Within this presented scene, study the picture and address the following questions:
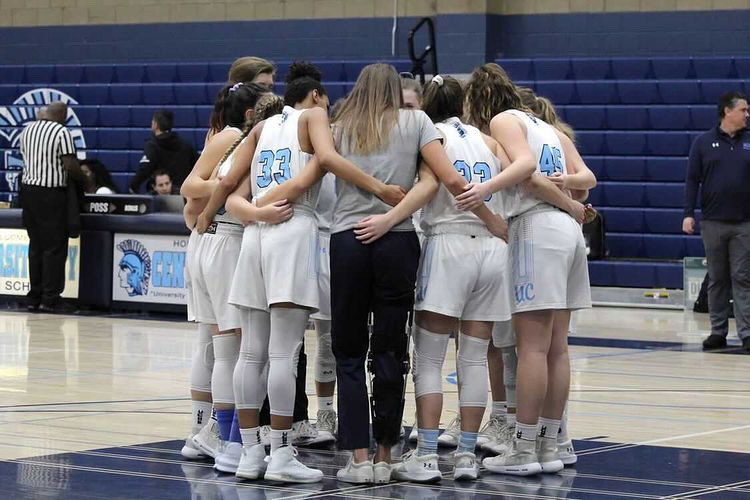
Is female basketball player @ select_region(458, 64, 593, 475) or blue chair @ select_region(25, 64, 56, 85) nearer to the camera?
female basketball player @ select_region(458, 64, 593, 475)

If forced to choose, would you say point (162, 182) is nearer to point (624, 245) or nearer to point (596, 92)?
point (624, 245)

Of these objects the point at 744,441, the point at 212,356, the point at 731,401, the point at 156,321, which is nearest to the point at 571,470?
the point at 744,441

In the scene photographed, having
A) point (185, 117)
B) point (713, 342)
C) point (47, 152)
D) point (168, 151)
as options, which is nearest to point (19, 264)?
point (47, 152)

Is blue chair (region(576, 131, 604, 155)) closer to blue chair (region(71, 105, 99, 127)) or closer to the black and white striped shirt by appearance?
the black and white striped shirt

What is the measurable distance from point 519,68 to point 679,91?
194 centimetres

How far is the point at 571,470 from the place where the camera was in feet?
17.9

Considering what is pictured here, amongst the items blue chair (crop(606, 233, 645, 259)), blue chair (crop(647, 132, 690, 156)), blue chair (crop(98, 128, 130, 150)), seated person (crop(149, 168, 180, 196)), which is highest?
blue chair (crop(98, 128, 130, 150))

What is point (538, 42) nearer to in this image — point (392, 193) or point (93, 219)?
point (93, 219)

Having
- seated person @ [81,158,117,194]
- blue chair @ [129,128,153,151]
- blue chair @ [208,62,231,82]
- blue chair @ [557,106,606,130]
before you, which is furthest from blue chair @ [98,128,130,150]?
blue chair @ [557,106,606,130]

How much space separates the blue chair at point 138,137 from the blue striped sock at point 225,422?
13177mm

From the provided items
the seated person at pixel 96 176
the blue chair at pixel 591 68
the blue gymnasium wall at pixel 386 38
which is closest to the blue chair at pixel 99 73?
the blue gymnasium wall at pixel 386 38

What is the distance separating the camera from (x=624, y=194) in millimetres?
15328

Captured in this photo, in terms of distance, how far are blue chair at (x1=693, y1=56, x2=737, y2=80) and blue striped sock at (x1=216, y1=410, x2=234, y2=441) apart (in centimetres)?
1121

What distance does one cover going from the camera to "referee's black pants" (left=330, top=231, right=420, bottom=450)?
5008mm
